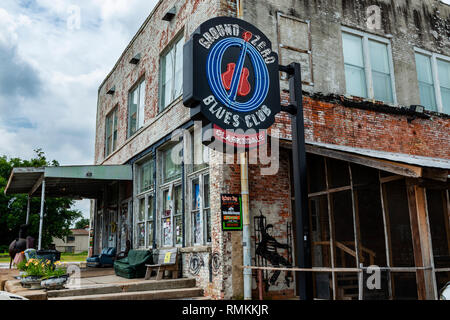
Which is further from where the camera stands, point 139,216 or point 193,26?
point 139,216

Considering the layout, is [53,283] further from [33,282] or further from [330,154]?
[330,154]

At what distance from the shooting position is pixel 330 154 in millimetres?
7926

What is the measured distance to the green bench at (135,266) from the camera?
1108 cm

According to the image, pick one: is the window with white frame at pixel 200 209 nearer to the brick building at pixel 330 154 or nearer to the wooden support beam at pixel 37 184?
the brick building at pixel 330 154

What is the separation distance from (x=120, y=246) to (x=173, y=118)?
6661 millimetres

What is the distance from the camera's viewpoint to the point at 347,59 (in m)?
11.5

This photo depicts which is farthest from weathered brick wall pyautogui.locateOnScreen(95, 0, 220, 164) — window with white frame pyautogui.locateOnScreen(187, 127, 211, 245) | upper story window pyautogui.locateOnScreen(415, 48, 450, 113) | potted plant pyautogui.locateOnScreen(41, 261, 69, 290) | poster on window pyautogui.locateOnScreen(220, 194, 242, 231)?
upper story window pyautogui.locateOnScreen(415, 48, 450, 113)

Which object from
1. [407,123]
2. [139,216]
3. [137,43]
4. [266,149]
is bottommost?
[139,216]

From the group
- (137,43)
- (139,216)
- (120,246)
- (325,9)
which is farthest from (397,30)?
(120,246)

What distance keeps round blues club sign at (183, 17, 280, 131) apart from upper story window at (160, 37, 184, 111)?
5.45 meters

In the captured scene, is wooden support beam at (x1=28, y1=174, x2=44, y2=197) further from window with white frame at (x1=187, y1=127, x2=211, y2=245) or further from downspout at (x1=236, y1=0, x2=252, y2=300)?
downspout at (x1=236, y1=0, x2=252, y2=300)

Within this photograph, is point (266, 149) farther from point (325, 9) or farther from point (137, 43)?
point (137, 43)

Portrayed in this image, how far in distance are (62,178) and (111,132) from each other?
18.6 ft

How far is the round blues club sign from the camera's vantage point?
19.0ft
